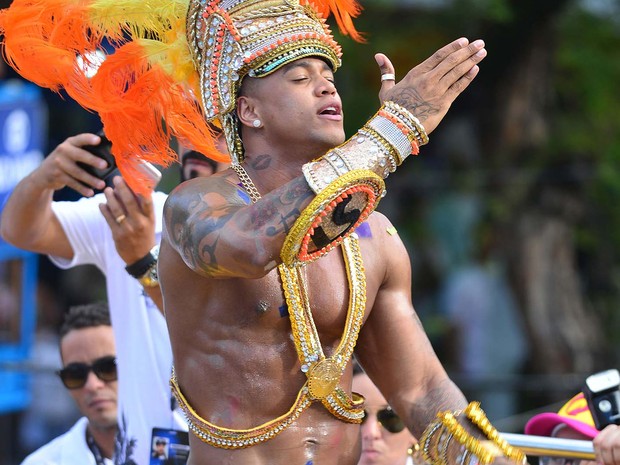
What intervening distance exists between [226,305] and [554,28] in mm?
5956

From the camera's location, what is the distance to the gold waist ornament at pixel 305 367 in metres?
3.09

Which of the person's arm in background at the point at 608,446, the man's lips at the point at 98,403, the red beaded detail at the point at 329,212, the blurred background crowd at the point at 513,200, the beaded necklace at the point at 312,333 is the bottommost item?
the blurred background crowd at the point at 513,200

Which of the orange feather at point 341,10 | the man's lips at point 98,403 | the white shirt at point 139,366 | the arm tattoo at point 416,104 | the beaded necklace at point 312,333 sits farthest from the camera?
the man's lips at point 98,403

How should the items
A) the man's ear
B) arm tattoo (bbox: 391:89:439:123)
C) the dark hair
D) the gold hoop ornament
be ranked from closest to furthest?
the gold hoop ornament → arm tattoo (bbox: 391:89:439:123) → the man's ear → the dark hair

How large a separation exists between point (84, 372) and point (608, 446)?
96.7 inches

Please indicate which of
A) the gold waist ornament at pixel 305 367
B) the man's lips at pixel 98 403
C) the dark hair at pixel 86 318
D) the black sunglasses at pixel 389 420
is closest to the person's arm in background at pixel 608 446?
the gold waist ornament at pixel 305 367

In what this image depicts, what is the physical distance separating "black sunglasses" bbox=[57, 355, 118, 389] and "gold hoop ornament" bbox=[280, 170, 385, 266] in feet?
7.87

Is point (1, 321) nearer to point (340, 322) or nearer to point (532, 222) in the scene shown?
point (532, 222)

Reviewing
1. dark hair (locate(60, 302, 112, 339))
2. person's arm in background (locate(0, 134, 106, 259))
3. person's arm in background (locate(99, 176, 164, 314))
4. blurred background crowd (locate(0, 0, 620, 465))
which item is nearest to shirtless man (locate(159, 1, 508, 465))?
person's arm in background (locate(99, 176, 164, 314))

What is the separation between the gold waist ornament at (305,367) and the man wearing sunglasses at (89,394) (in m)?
1.87

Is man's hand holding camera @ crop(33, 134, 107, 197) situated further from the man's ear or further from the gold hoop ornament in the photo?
the gold hoop ornament

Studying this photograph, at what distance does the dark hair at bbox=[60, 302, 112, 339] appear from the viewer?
17.1ft

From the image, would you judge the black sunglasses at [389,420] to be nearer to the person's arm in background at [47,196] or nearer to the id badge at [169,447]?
the id badge at [169,447]

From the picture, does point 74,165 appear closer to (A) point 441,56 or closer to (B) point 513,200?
(A) point 441,56
